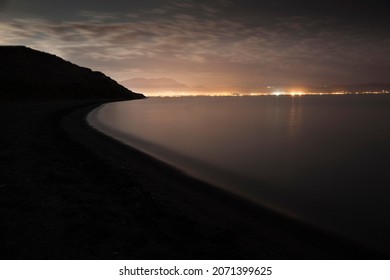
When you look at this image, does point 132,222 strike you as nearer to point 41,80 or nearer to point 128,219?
point 128,219

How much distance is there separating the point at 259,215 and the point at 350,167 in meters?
9.83

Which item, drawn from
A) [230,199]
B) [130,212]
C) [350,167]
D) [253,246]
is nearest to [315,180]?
[350,167]

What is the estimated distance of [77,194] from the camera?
9609 mm

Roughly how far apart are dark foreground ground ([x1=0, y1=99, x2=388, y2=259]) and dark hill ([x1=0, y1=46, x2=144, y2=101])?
6644 cm

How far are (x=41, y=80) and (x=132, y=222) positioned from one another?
11183 centimetres

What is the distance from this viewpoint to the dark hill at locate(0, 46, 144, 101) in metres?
87.7

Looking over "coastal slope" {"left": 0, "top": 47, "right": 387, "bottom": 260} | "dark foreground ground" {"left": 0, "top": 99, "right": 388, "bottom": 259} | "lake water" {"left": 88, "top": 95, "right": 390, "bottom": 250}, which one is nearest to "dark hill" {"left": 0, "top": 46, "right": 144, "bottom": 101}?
"lake water" {"left": 88, "top": 95, "right": 390, "bottom": 250}

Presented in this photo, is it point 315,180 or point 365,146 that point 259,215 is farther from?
point 365,146

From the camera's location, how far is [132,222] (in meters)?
7.95

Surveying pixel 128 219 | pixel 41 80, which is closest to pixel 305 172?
pixel 128 219

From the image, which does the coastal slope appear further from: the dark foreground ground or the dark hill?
the dark hill

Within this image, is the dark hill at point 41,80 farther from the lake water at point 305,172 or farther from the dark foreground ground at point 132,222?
the dark foreground ground at point 132,222

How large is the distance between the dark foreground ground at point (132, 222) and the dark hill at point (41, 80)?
66.4 meters

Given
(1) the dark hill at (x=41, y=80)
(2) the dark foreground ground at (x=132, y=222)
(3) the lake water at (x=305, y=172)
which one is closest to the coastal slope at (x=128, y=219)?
(2) the dark foreground ground at (x=132, y=222)
